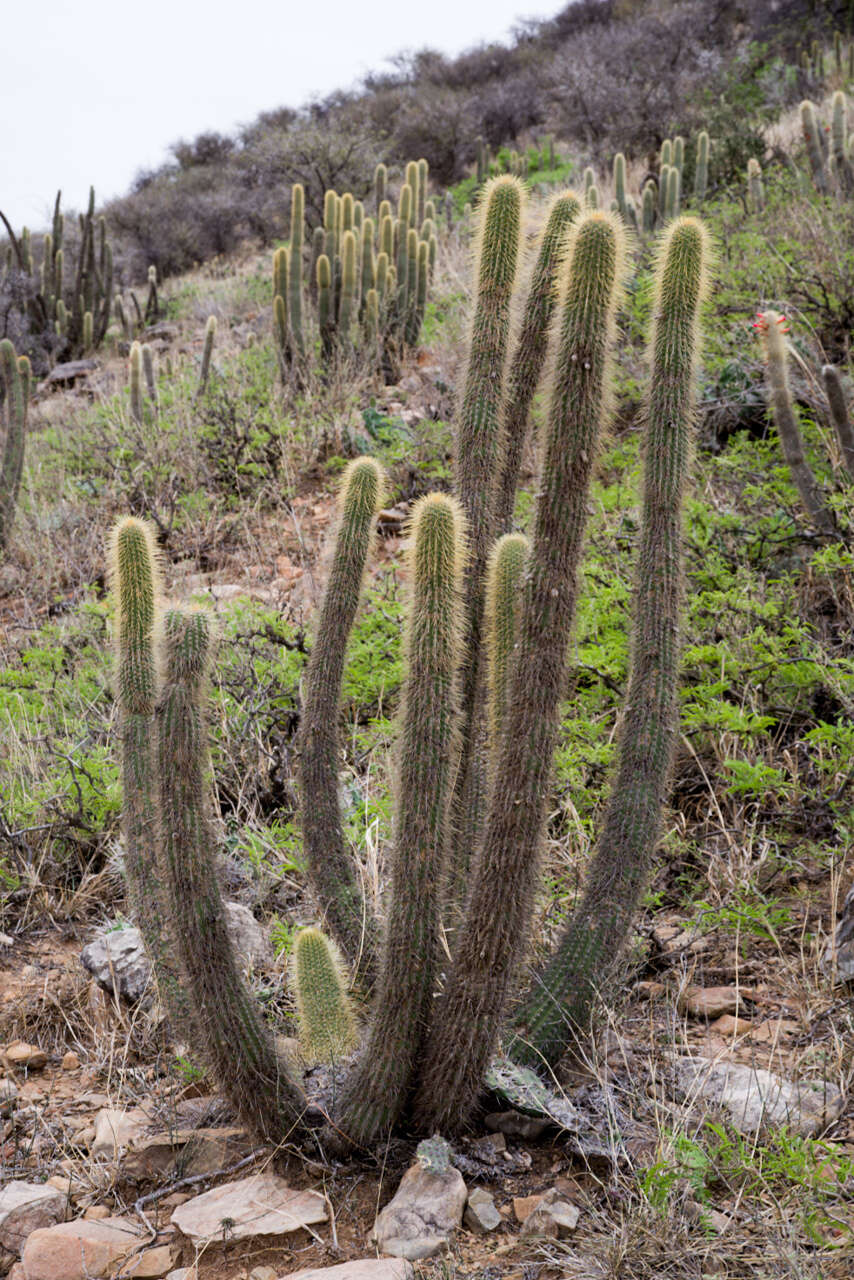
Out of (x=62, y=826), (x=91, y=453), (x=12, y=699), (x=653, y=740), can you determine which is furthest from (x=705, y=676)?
(x=91, y=453)

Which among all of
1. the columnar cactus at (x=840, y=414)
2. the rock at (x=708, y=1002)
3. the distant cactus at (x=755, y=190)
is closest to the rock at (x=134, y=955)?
the rock at (x=708, y=1002)

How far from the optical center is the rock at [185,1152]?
8.07 ft

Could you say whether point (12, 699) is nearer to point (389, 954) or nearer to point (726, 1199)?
Answer: point (389, 954)

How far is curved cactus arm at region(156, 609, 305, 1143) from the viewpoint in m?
2.22

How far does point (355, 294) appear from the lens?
952 cm

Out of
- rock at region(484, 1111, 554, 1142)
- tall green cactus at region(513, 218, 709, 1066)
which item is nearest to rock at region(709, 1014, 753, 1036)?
tall green cactus at region(513, 218, 709, 1066)

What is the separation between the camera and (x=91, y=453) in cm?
847

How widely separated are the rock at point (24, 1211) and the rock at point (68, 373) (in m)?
11.8

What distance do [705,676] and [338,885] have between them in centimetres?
200

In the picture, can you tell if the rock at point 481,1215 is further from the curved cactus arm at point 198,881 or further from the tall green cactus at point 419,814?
the curved cactus arm at point 198,881

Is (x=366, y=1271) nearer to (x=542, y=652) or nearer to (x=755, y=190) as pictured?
(x=542, y=652)

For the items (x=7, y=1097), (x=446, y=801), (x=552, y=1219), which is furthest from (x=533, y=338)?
(x=7, y=1097)

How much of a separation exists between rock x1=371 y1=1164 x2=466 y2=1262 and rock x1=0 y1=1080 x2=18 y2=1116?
118 centimetres

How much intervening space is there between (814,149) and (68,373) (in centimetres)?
882
